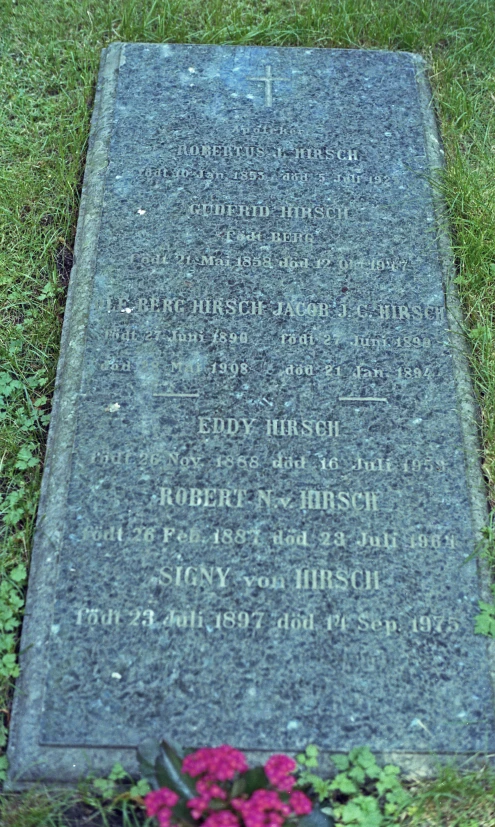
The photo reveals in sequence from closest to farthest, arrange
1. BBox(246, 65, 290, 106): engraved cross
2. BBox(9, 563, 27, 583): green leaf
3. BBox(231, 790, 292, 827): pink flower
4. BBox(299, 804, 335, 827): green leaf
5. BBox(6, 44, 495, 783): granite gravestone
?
BBox(231, 790, 292, 827): pink flower < BBox(299, 804, 335, 827): green leaf < BBox(6, 44, 495, 783): granite gravestone < BBox(9, 563, 27, 583): green leaf < BBox(246, 65, 290, 106): engraved cross

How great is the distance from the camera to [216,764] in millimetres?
1810

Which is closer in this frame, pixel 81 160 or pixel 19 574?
pixel 19 574

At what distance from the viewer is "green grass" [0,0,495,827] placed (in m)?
2.38

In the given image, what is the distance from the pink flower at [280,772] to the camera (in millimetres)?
1807

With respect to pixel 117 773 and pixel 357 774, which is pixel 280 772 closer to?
pixel 357 774

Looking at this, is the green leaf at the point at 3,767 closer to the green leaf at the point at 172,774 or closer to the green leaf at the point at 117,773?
the green leaf at the point at 117,773

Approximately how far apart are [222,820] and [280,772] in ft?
0.55

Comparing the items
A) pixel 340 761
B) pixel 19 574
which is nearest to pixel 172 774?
pixel 340 761

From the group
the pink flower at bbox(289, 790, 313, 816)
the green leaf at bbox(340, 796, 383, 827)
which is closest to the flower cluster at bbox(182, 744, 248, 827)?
the pink flower at bbox(289, 790, 313, 816)

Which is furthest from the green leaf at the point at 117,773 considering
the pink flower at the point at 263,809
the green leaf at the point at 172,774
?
the pink flower at the point at 263,809

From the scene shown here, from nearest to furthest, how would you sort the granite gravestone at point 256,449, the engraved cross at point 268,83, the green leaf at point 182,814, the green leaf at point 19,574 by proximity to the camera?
the green leaf at point 182,814, the granite gravestone at point 256,449, the green leaf at point 19,574, the engraved cross at point 268,83

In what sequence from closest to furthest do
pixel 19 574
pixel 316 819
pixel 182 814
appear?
pixel 182 814, pixel 316 819, pixel 19 574

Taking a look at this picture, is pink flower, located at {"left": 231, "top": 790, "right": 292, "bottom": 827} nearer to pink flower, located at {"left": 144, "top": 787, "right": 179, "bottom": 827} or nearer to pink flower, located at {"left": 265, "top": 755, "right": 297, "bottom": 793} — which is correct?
pink flower, located at {"left": 265, "top": 755, "right": 297, "bottom": 793}

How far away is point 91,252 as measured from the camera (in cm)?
281
